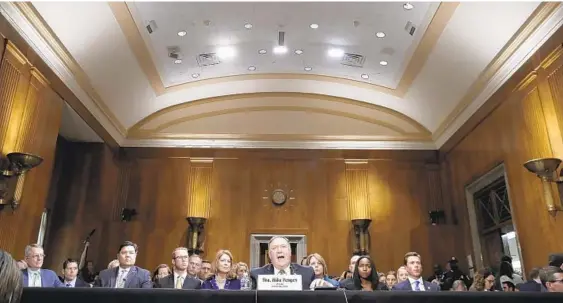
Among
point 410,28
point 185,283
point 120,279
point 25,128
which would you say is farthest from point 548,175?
point 25,128

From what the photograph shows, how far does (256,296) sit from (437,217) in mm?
7522

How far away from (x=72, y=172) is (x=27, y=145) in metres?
2.89

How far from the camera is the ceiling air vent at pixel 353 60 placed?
816 centimetres

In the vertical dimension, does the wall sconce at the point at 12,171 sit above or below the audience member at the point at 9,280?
above

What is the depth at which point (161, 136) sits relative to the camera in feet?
31.9

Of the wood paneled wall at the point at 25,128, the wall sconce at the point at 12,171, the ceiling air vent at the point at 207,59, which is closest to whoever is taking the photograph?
the wall sconce at the point at 12,171

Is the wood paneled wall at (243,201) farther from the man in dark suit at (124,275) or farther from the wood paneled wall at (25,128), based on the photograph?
the man in dark suit at (124,275)

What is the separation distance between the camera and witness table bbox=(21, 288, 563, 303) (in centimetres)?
219

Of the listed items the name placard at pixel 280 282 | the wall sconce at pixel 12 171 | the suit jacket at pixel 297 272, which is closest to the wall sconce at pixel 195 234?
the wall sconce at pixel 12 171

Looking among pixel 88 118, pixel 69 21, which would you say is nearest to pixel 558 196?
pixel 69 21

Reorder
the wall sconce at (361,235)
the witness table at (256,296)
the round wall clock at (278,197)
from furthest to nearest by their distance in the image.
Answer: the round wall clock at (278,197) < the wall sconce at (361,235) < the witness table at (256,296)

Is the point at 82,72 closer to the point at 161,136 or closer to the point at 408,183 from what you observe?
the point at 161,136

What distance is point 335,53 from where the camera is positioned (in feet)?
26.7

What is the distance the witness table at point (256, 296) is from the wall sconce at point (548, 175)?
3.65m
